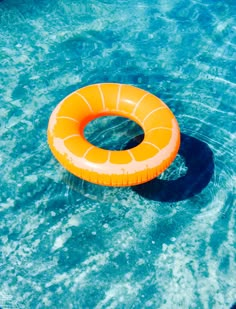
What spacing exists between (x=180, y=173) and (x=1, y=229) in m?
2.89

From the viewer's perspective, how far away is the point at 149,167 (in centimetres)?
488

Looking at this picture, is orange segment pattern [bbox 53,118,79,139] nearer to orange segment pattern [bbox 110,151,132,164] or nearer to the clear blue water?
orange segment pattern [bbox 110,151,132,164]

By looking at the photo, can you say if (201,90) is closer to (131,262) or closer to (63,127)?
(63,127)

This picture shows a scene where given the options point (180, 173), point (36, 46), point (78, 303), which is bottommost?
point (78, 303)

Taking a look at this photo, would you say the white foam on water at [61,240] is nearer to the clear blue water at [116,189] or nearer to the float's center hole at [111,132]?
the clear blue water at [116,189]

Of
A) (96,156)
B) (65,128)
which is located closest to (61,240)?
(96,156)

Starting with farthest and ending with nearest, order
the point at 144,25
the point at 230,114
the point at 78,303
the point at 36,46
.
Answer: the point at 144,25, the point at 36,46, the point at 230,114, the point at 78,303

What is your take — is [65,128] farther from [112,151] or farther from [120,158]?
[120,158]

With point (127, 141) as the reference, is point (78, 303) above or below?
below

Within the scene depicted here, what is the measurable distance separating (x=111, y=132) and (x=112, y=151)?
154cm

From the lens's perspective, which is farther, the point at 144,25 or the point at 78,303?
the point at 144,25

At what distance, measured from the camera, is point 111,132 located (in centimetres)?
652

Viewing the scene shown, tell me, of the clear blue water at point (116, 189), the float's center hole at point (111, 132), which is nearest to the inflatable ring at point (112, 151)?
the float's center hole at point (111, 132)

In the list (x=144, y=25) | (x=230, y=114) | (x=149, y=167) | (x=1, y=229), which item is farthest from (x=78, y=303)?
(x=144, y=25)
